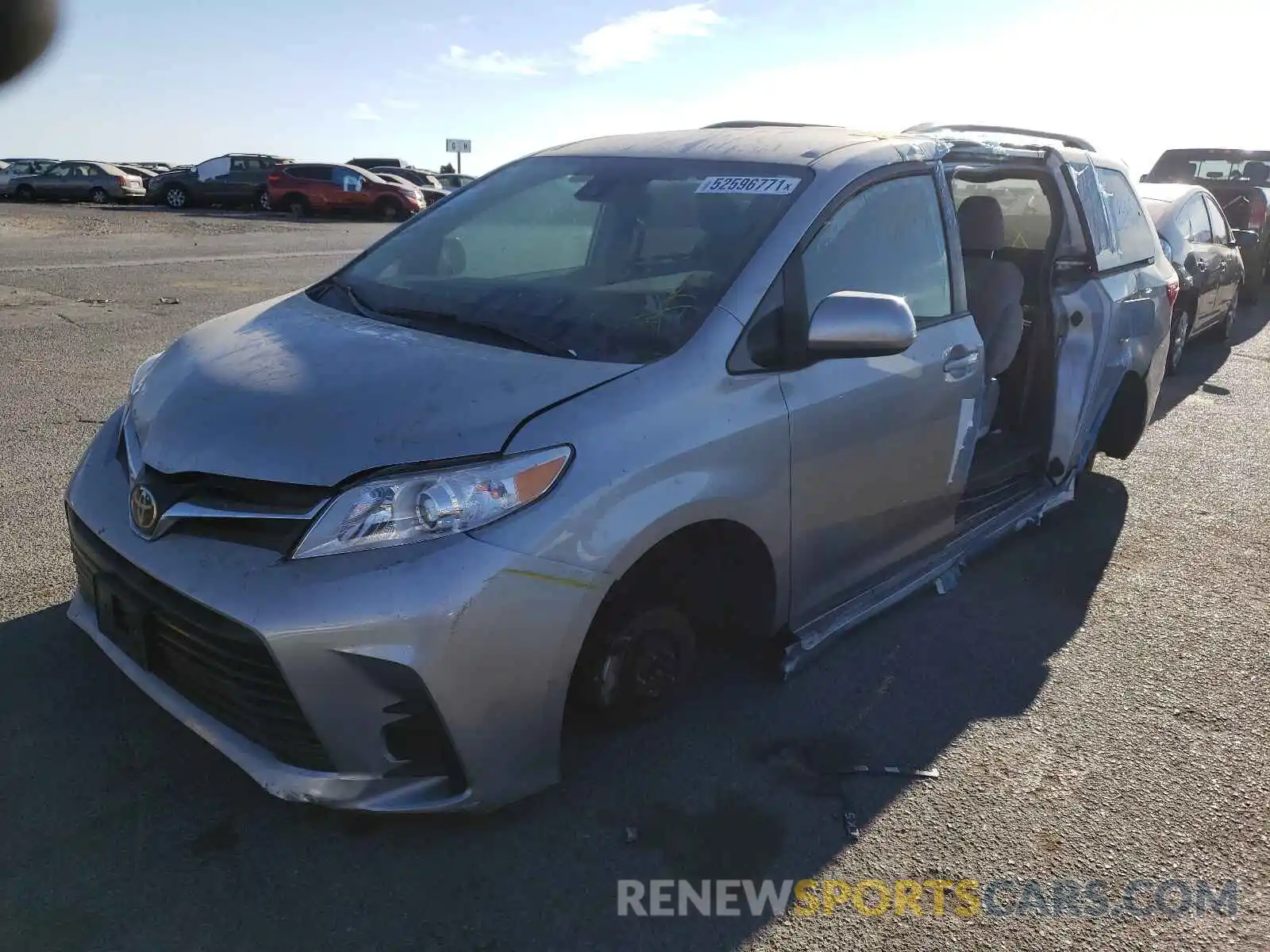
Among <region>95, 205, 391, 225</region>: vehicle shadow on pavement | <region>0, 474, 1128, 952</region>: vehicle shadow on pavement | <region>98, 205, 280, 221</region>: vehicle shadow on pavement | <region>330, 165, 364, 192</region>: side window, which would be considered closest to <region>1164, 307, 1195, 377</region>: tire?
<region>0, 474, 1128, 952</region>: vehicle shadow on pavement

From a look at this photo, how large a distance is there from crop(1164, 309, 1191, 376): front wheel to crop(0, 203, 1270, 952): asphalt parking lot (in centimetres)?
421

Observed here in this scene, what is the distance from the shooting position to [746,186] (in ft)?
10.7

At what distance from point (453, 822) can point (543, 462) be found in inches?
38.6

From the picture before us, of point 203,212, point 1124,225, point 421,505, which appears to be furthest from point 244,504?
point 203,212

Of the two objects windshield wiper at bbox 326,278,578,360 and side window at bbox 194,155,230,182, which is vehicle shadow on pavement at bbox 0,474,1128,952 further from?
side window at bbox 194,155,230,182

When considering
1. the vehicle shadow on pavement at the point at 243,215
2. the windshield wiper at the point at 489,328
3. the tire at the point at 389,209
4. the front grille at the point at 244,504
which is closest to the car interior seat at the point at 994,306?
the windshield wiper at the point at 489,328

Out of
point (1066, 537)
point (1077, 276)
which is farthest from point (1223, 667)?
point (1077, 276)

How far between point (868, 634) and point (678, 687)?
105 cm

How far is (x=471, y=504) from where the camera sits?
2.34 meters

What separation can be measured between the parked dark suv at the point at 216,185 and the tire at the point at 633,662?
3110 cm

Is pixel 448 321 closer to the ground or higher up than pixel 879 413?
higher up

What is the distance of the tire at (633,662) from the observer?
266cm

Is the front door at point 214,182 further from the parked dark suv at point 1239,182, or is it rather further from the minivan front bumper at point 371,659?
the minivan front bumper at point 371,659

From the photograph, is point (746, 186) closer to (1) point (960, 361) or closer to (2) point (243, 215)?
(1) point (960, 361)
